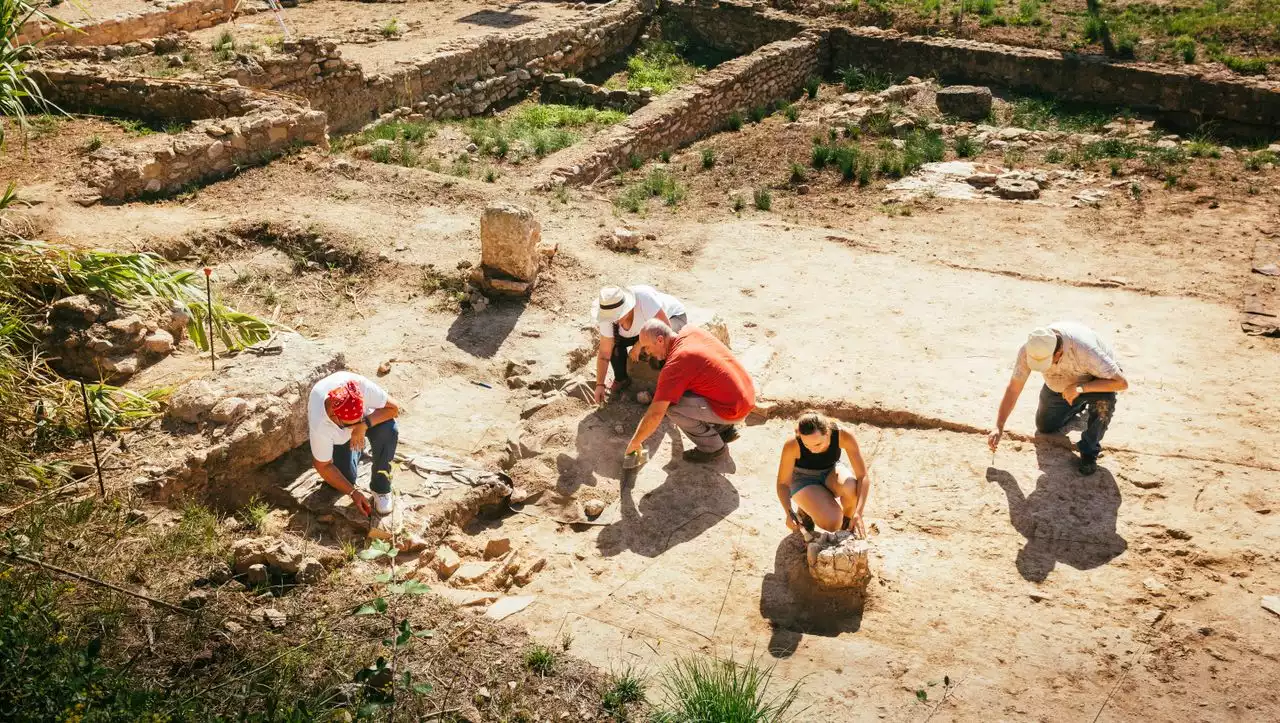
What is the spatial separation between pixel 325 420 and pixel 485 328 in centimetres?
298

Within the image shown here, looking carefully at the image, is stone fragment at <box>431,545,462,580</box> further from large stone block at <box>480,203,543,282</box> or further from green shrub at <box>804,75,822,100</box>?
green shrub at <box>804,75,822,100</box>

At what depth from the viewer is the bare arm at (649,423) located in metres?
6.68

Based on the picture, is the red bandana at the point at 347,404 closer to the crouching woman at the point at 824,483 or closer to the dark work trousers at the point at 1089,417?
the crouching woman at the point at 824,483

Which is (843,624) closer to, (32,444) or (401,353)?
(401,353)

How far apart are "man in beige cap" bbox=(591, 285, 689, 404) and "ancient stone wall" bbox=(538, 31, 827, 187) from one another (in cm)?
463

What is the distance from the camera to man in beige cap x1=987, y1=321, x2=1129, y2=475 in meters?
6.36

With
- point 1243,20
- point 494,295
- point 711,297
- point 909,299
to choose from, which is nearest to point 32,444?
point 494,295

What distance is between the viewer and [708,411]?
22.6 ft

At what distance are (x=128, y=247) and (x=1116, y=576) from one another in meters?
8.35

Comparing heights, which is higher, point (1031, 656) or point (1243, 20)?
point (1243, 20)

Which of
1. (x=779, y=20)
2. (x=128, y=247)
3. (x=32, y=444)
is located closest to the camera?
(x=32, y=444)

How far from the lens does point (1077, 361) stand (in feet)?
21.0

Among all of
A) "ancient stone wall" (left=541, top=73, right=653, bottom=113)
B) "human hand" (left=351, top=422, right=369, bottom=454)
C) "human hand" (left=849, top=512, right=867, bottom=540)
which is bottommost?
"ancient stone wall" (left=541, top=73, right=653, bottom=113)

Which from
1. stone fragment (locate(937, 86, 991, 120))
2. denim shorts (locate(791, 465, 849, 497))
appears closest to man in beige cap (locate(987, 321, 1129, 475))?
denim shorts (locate(791, 465, 849, 497))
